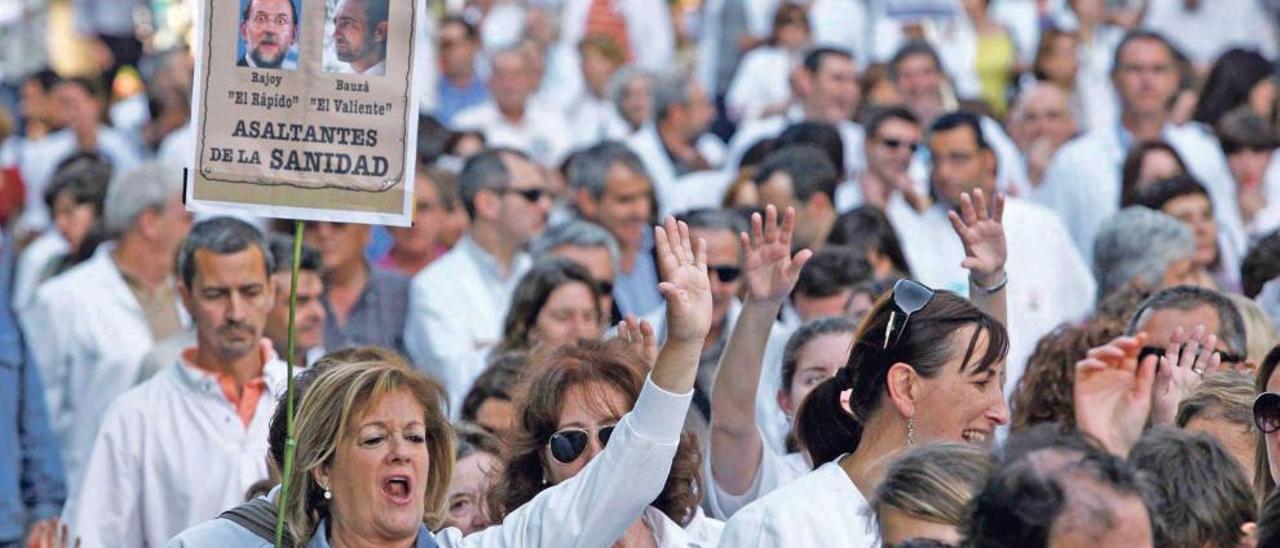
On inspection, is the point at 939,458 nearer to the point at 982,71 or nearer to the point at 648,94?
the point at 648,94

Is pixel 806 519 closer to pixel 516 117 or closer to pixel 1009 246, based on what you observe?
pixel 1009 246

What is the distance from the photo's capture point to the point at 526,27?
19.6m

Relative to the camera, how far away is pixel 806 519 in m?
5.79

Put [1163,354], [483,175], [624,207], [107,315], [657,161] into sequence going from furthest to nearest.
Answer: [657,161] → [624,207] → [483,175] → [107,315] → [1163,354]

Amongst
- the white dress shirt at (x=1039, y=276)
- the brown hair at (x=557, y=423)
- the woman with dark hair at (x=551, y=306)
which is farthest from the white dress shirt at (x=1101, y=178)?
the brown hair at (x=557, y=423)

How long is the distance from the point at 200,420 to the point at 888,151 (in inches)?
214

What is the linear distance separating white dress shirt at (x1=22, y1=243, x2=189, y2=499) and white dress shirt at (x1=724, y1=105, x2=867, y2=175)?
4251 mm

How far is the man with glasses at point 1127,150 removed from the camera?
43.5 feet

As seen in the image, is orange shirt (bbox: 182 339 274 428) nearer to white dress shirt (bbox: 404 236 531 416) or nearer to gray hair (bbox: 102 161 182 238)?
white dress shirt (bbox: 404 236 531 416)

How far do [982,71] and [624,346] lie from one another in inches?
467

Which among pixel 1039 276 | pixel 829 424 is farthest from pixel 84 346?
pixel 829 424

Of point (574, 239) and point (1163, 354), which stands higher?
point (574, 239)

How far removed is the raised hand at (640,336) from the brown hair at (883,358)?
2.73 feet

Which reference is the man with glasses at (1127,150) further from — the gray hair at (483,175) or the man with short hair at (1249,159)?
the gray hair at (483,175)
